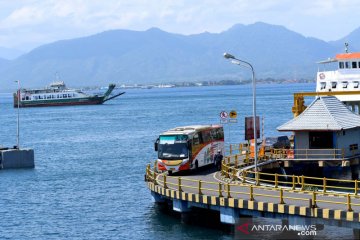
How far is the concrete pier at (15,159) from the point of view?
2884 inches

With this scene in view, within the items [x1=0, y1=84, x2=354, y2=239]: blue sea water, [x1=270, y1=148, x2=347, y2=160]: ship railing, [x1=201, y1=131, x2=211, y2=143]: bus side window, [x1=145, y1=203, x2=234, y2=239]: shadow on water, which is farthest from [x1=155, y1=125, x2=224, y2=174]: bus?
[x1=270, y1=148, x2=347, y2=160]: ship railing

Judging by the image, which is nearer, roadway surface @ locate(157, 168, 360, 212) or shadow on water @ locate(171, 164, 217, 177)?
roadway surface @ locate(157, 168, 360, 212)

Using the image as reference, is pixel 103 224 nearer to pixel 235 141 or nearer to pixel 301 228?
pixel 301 228

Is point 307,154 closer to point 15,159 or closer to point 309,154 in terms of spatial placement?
point 309,154

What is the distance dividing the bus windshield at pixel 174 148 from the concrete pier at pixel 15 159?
92.2 ft

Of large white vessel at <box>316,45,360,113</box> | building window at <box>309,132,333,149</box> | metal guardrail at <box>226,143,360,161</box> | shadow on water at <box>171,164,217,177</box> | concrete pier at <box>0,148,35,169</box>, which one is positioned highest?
large white vessel at <box>316,45,360,113</box>

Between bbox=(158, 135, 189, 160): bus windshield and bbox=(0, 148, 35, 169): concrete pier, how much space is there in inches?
1106

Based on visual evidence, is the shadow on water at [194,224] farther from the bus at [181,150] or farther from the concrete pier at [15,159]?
the concrete pier at [15,159]

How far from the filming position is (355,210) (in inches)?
1347

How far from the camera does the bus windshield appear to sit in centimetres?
4913

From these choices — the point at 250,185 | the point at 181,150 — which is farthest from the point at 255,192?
the point at 181,150

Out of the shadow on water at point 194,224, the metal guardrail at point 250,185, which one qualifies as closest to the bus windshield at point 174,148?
the metal guardrail at point 250,185

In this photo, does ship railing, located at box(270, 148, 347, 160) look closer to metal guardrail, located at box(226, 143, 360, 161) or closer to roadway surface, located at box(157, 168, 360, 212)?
metal guardrail, located at box(226, 143, 360, 161)

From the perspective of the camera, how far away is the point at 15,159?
7369cm
